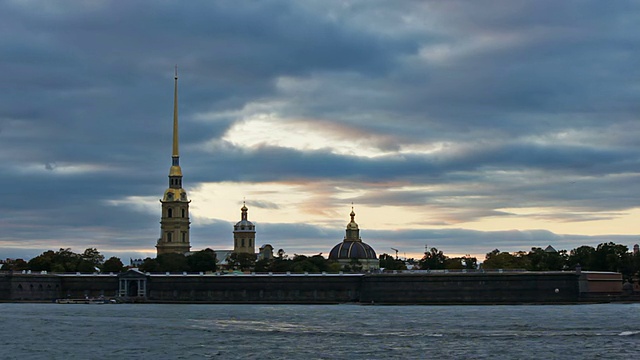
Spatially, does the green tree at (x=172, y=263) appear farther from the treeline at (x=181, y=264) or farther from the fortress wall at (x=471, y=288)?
the fortress wall at (x=471, y=288)

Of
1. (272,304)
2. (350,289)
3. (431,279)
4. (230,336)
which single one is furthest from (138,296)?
(230,336)

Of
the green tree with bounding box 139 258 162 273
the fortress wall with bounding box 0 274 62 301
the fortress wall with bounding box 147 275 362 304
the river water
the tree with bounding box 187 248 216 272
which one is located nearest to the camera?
the river water

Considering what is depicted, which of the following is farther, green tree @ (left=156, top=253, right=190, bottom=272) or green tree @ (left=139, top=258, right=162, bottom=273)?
green tree @ (left=139, top=258, right=162, bottom=273)

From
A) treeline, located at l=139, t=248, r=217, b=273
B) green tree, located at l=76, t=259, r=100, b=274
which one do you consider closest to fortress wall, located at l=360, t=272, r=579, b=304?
treeline, located at l=139, t=248, r=217, b=273

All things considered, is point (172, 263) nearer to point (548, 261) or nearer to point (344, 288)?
point (344, 288)

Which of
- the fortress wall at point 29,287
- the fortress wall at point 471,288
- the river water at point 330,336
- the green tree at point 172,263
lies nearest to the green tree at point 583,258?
the fortress wall at point 471,288

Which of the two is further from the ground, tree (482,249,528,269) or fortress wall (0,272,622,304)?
tree (482,249,528,269)

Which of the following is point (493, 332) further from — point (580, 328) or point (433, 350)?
point (433, 350)

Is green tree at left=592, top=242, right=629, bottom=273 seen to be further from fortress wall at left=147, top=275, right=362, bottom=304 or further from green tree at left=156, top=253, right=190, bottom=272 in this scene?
green tree at left=156, top=253, right=190, bottom=272

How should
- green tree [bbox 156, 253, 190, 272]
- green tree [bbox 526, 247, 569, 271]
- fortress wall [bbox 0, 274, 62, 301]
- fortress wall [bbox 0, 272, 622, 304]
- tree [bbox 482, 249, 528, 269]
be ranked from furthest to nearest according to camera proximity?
green tree [bbox 156, 253, 190, 272] → tree [bbox 482, 249, 528, 269] → green tree [bbox 526, 247, 569, 271] → fortress wall [bbox 0, 274, 62, 301] → fortress wall [bbox 0, 272, 622, 304]

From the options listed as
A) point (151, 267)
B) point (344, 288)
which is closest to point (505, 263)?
point (344, 288)

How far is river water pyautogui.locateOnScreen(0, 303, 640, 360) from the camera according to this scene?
65.6m

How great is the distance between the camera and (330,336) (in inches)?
3046

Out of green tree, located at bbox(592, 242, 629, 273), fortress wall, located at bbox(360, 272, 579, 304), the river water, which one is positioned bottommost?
the river water
